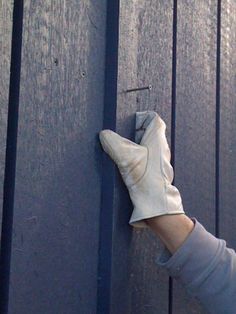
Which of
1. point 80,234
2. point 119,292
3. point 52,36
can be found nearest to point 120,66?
point 52,36

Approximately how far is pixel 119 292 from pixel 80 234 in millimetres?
169

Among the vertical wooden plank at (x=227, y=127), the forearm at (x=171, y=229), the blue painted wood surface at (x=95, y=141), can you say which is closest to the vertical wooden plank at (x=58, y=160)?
the blue painted wood surface at (x=95, y=141)

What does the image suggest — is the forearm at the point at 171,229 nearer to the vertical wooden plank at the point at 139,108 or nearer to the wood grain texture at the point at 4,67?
the vertical wooden plank at the point at 139,108

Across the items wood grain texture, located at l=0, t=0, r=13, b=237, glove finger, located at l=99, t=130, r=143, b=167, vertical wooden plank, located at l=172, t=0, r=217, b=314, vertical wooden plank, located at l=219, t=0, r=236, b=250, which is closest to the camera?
wood grain texture, located at l=0, t=0, r=13, b=237

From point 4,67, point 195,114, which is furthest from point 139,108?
point 4,67

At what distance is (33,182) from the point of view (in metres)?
1.11

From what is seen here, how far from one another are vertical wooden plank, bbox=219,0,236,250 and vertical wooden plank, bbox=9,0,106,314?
617 mm

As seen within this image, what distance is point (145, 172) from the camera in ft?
4.32

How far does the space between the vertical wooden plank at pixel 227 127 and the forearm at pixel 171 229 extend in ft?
1.55

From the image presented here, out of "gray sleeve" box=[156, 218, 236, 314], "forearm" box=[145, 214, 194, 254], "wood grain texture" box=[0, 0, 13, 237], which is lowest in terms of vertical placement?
"gray sleeve" box=[156, 218, 236, 314]

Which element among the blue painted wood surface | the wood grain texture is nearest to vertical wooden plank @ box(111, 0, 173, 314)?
the blue painted wood surface

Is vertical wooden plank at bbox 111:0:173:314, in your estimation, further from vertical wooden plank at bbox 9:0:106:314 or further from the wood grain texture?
the wood grain texture

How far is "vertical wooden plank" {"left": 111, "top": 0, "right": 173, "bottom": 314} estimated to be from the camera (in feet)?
4.39

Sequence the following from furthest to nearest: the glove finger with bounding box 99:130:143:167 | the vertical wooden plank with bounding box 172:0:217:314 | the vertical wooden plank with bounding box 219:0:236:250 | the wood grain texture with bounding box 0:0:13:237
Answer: the vertical wooden plank with bounding box 219:0:236:250, the vertical wooden plank with bounding box 172:0:217:314, the glove finger with bounding box 99:130:143:167, the wood grain texture with bounding box 0:0:13:237
